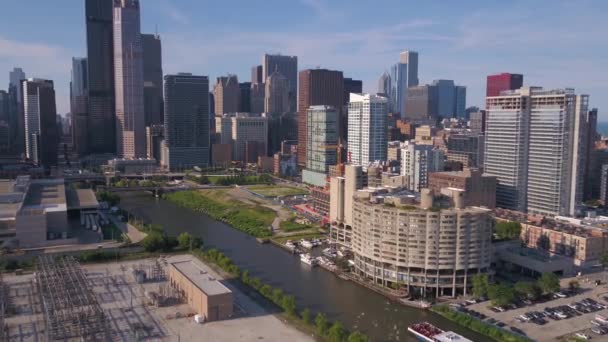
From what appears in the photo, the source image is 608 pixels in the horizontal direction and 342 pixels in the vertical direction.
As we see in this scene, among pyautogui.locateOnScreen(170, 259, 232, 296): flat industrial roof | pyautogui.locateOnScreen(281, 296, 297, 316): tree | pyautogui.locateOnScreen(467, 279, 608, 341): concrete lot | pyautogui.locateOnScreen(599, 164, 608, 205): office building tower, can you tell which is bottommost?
pyautogui.locateOnScreen(467, 279, 608, 341): concrete lot

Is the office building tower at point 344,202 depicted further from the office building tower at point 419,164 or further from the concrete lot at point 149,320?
the office building tower at point 419,164

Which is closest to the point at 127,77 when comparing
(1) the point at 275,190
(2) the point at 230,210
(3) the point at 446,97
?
(1) the point at 275,190

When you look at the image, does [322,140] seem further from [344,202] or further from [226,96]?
[226,96]

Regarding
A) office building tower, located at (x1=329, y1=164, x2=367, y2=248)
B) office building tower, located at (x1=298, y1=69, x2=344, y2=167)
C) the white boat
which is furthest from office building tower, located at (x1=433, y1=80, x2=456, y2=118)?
the white boat

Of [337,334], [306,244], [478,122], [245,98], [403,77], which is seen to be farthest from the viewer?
[403,77]

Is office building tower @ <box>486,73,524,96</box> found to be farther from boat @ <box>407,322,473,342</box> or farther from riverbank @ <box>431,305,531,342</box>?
boat @ <box>407,322,473,342</box>

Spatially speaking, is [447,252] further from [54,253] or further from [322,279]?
[54,253]
